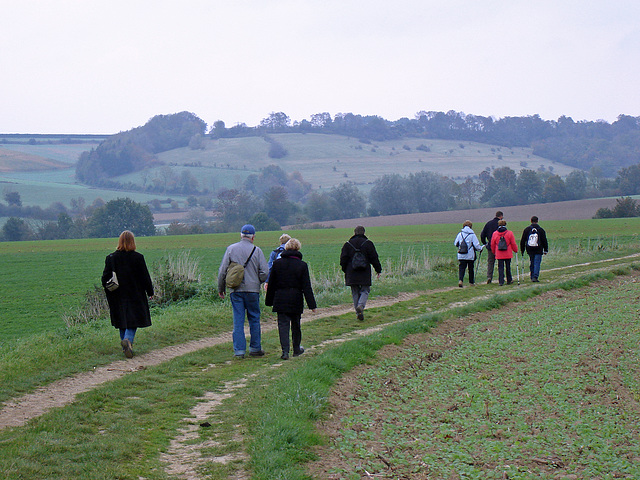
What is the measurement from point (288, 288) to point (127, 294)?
2.55 metres

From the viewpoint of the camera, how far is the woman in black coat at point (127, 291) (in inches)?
450

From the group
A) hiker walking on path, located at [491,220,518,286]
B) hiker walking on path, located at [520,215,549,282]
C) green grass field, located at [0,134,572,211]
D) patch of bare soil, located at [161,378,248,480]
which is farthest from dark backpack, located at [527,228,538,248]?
green grass field, located at [0,134,572,211]

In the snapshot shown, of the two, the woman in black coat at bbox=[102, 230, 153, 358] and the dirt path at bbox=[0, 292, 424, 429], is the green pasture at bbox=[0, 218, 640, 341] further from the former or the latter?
the woman in black coat at bbox=[102, 230, 153, 358]

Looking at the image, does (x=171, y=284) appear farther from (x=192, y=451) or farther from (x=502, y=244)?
(x=192, y=451)

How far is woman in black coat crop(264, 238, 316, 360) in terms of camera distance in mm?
11305

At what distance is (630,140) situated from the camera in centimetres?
18950

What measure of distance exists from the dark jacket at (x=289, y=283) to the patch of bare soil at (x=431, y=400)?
154 centimetres

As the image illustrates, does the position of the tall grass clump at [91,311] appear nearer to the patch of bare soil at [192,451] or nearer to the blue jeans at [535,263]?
the patch of bare soil at [192,451]

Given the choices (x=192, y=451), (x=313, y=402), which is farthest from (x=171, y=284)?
(x=192, y=451)

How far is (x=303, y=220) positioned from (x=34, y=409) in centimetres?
9901

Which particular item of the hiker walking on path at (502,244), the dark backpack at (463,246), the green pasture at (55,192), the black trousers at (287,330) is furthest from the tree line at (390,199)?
the black trousers at (287,330)

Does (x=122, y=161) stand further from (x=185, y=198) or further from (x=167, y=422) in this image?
(x=167, y=422)

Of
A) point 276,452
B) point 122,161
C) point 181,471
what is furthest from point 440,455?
point 122,161

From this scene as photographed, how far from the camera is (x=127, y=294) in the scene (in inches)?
452
